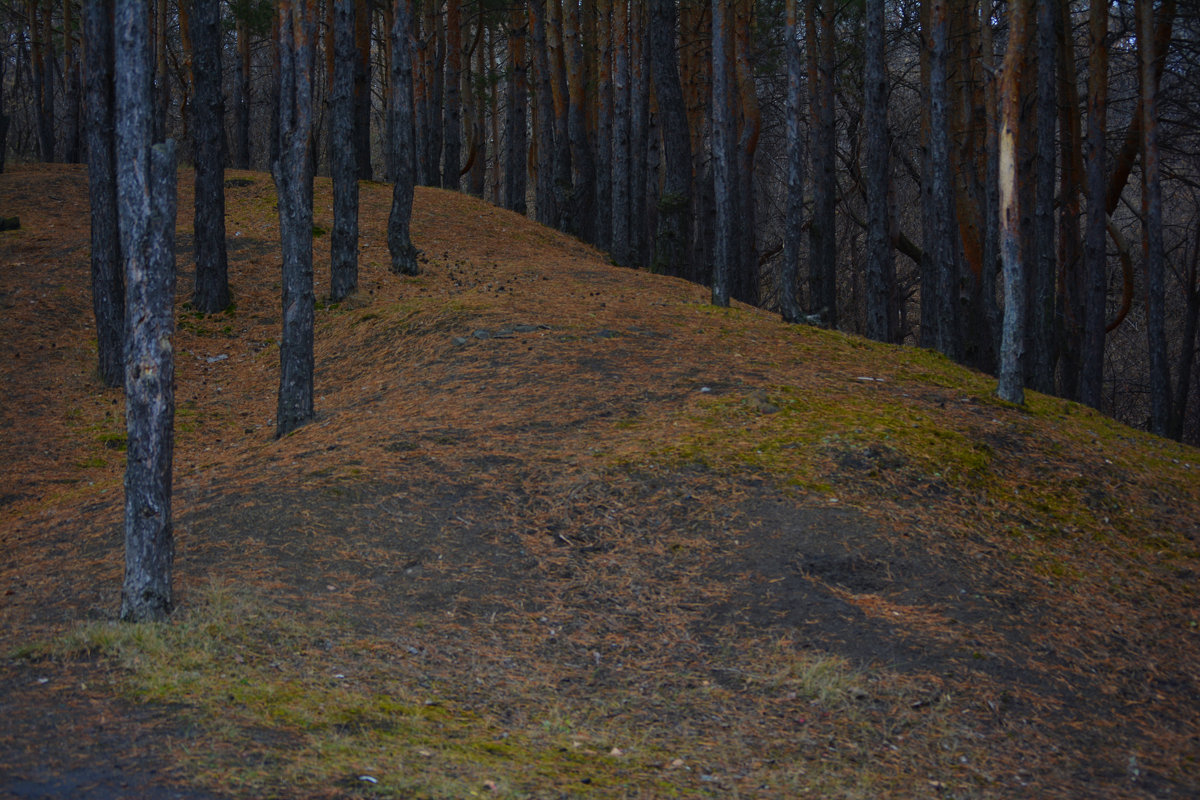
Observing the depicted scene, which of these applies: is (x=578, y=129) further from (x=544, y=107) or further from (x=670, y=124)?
(x=544, y=107)

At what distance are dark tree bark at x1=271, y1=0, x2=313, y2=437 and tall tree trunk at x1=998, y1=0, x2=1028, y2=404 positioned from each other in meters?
6.71

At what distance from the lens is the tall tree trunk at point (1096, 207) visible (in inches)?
561

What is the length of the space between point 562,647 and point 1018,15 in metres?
8.19

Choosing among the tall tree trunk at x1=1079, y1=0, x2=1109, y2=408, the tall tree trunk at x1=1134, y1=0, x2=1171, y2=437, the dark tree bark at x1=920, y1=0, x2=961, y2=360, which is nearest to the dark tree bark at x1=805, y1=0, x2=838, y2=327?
the dark tree bark at x1=920, y1=0, x2=961, y2=360

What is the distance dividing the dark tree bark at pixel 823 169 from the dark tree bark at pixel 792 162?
5.79 meters

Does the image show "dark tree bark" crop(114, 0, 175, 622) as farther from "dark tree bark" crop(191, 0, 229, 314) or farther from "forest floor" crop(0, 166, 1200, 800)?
"dark tree bark" crop(191, 0, 229, 314)

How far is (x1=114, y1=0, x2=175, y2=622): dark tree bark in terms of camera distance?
17.2ft

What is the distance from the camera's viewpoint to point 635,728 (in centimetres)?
463

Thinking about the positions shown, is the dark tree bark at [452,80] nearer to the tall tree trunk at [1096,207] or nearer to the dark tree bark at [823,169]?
the dark tree bark at [823,169]

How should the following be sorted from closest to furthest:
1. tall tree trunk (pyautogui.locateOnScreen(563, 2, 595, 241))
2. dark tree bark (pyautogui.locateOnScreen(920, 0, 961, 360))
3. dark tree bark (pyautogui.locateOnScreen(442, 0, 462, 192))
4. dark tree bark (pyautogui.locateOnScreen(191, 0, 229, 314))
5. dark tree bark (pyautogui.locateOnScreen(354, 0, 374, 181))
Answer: dark tree bark (pyautogui.locateOnScreen(920, 0, 961, 360)) → dark tree bark (pyautogui.locateOnScreen(191, 0, 229, 314)) → dark tree bark (pyautogui.locateOnScreen(354, 0, 374, 181)) → tall tree trunk (pyautogui.locateOnScreen(563, 2, 595, 241)) → dark tree bark (pyautogui.locateOnScreen(442, 0, 462, 192))

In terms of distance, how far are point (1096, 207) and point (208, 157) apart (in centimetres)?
1329

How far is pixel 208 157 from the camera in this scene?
1373cm

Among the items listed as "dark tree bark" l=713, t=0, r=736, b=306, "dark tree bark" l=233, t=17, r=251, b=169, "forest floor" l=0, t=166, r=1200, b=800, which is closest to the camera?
"forest floor" l=0, t=166, r=1200, b=800

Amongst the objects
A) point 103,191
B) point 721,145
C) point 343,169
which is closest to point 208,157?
point 343,169
